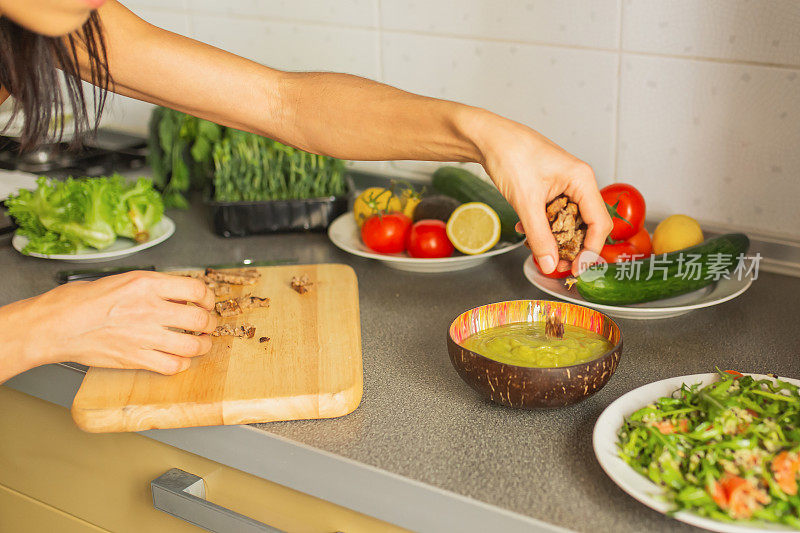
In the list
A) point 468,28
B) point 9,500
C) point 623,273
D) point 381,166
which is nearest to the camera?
point 623,273

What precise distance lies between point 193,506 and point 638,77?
3.06 ft

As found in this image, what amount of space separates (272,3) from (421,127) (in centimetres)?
89

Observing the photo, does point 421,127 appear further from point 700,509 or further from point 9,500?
point 9,500

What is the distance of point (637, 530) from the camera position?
0.70m

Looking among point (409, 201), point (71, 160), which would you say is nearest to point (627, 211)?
point (409, 201)

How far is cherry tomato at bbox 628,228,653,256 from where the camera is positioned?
1.21 meters

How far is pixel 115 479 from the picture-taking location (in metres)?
1.04

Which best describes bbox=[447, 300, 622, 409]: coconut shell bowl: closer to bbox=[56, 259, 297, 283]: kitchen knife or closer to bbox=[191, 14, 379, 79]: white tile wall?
bbox=[56, 259, 297, 283]: kitchen knife

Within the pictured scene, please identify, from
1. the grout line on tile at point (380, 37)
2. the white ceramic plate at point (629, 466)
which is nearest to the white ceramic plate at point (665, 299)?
the white ceramic plate at point (629, 466)

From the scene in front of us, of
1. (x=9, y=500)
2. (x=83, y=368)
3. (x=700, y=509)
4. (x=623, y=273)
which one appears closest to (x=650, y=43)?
(x=623, y=273)

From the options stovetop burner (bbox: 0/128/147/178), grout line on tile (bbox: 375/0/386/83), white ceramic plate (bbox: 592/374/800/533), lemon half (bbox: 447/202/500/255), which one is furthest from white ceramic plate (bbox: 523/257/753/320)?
stovetop burner (bbox: 0/128/147/178)

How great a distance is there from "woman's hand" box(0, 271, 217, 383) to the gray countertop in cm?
9

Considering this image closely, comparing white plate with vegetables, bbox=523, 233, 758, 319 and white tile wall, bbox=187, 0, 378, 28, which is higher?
white tile wall, bbox=187, 0, 378, 28

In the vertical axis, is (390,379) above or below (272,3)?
below
